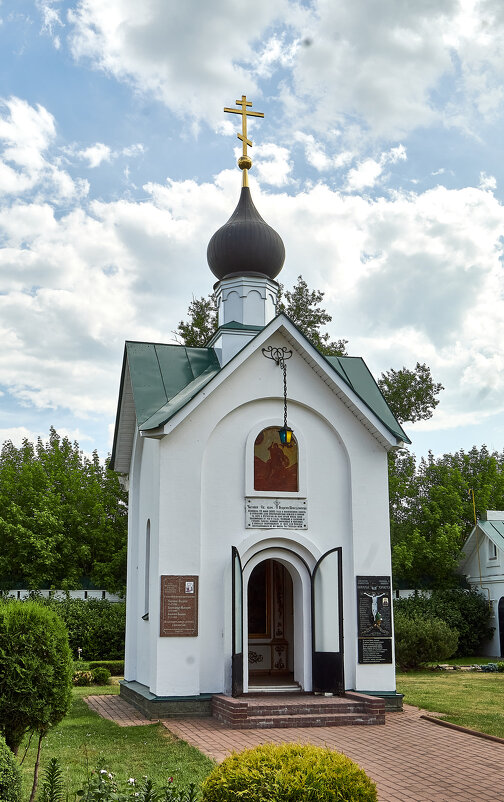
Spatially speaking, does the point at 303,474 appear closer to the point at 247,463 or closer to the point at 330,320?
the point at 247,463

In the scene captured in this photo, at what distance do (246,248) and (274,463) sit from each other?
5.33 m

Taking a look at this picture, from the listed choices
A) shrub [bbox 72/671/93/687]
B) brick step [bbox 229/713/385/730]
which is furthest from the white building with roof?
brick step [bbox 229/713/385/730]

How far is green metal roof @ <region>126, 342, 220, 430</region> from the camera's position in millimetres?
14223

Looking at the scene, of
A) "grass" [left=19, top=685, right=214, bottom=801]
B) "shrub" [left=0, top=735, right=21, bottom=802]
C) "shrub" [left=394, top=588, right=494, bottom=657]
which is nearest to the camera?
"shrub" [left=0, top=735, right=21, bottom=802]

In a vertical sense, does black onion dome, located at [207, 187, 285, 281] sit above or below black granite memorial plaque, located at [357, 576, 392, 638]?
above

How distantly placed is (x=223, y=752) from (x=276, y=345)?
7372 mm

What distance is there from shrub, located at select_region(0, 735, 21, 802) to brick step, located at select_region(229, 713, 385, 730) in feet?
21.8

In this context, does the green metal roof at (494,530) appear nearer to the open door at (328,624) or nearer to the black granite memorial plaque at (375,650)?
the black granite memorial plaque at (375,650)

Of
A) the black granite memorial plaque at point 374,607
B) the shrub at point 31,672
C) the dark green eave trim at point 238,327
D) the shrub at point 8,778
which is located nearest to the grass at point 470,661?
the black granite memorial plaque at point 374,607

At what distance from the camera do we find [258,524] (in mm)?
13734

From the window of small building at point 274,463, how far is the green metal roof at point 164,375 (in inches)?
60.9

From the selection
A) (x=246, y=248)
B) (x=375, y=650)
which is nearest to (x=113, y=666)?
(x=375, y=650)

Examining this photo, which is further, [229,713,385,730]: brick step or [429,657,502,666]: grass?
[429,657,502,666]: grass

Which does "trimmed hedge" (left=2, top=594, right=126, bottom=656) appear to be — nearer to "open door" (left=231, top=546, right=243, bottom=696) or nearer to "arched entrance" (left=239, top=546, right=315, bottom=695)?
"arched entrance" (left=239, top=546, right=315, bottom=695)
